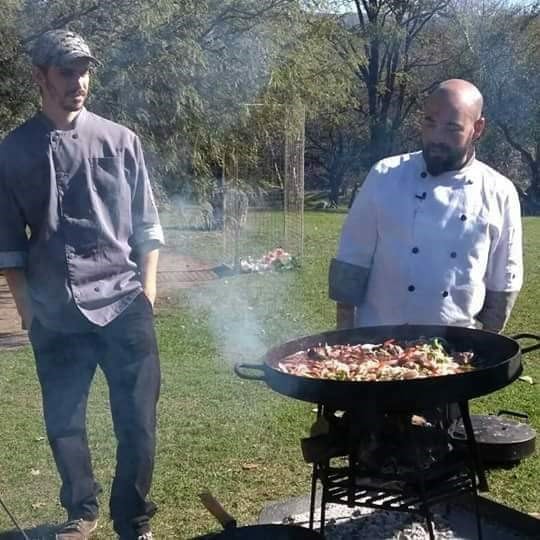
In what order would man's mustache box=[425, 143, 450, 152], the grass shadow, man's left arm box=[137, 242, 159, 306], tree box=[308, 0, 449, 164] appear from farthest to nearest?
tree box=[308, 0, 449, 164], the grass shadow, man's left arm box=[137, 242, 159, 306], man's mustache box=[425, 143, 450, 152]

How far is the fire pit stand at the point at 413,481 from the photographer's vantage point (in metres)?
3.02

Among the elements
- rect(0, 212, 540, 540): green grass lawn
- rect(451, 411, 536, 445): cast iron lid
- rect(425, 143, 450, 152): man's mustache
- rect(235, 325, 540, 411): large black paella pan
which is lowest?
rect(0, 212, 540, 540): green grass lawn

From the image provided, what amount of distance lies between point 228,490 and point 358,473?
1245mm

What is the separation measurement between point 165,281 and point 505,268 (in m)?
7.32

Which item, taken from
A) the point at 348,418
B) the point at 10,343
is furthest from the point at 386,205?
the point at 10,343

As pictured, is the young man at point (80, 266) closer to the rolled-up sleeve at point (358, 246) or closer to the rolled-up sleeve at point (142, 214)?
the rolled-up sleeve at point (142, 214)

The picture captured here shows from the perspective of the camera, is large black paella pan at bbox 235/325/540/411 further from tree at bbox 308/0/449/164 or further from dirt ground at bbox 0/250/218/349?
tree at bbox 308/0/449/164

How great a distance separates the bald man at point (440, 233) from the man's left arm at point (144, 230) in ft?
2.31

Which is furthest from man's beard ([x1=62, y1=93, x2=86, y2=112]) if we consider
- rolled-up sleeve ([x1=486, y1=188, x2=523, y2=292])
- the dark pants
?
rolled-up sleeve ([x1=486, y1=188, x2=523, y2=292])

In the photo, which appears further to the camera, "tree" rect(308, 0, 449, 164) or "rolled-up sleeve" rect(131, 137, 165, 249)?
"tree" rect(308, 0, 449, 164)

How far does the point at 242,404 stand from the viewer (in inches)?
222

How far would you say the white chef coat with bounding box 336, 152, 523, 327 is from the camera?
336cm

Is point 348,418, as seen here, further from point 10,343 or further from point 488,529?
point 10,343

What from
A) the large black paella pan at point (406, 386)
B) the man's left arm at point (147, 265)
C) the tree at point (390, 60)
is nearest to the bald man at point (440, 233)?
the large black paella pan at point (406, 386)
